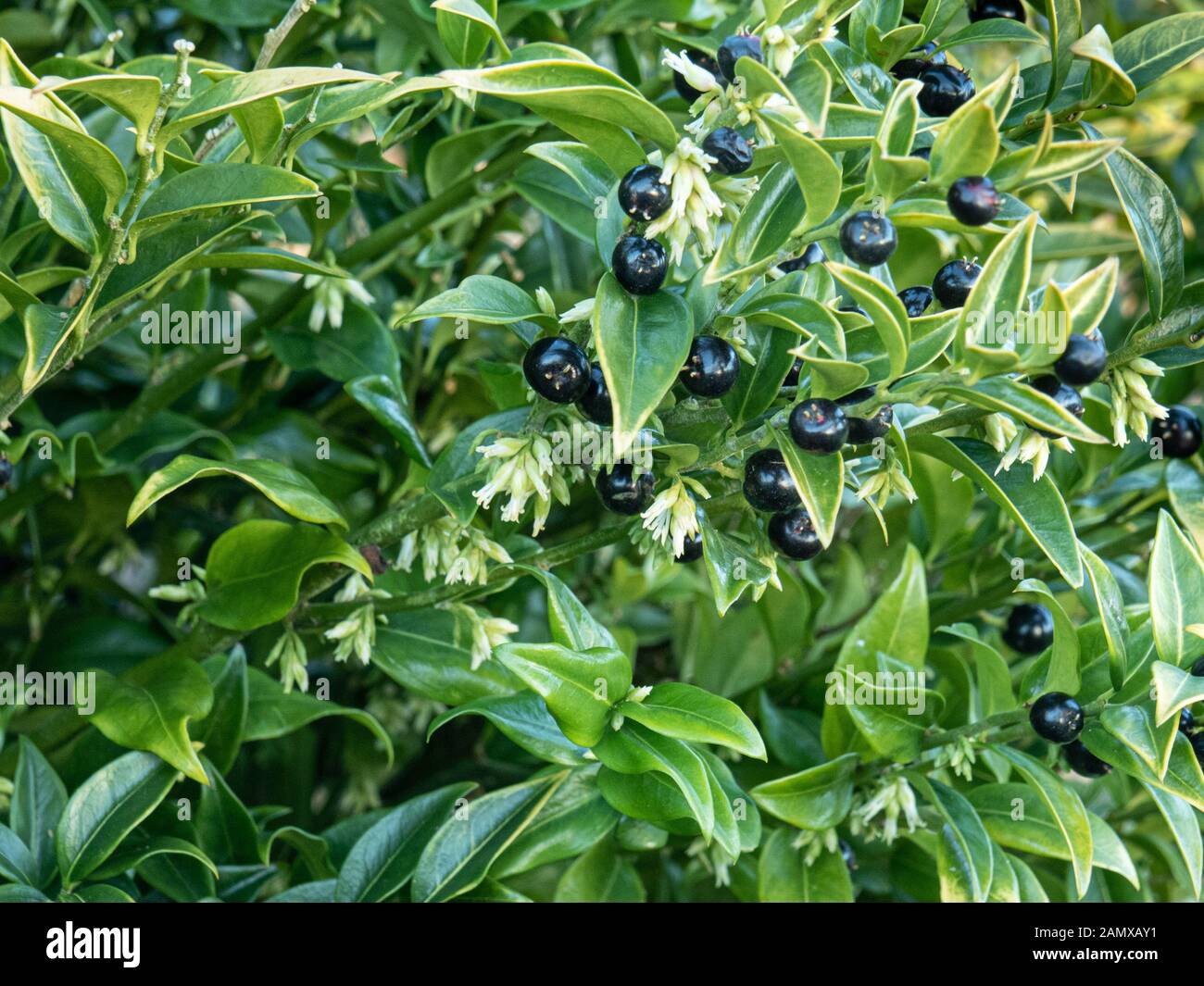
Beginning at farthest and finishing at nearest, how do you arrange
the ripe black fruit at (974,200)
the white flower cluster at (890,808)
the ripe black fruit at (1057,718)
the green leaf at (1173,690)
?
the white flower cluster at (890,808)
the ripe black fruit at (1057,718)
the green leaf at (1173,690)
the ripe black fruit at (974,200)

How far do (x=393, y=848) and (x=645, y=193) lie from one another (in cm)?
56

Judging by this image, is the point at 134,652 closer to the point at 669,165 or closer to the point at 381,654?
the point at 381,654

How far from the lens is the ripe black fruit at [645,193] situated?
0.69m

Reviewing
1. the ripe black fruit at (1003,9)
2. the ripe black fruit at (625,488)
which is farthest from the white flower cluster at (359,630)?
the ripe black fruit at (1003,9)

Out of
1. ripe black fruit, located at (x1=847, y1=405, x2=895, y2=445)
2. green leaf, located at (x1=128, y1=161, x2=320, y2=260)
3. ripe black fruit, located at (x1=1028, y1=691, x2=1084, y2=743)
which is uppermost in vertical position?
green leaf, located at (x1=128, y1=161, x2=320, y2=260)

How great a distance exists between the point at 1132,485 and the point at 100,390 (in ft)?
3.42

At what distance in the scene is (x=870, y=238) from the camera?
2.20 ft

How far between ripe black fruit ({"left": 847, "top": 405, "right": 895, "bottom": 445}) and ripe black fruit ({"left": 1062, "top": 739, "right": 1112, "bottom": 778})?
1.09 ft

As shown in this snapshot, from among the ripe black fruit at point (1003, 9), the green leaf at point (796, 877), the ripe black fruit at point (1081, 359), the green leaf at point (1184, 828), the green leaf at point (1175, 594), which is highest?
the ripe black fruit at point (1003, 9)

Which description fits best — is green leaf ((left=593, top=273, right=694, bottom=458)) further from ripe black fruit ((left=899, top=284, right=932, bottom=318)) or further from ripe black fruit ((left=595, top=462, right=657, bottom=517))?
ripe black fruit ((left=899, top=284, right=932, bottom=318))

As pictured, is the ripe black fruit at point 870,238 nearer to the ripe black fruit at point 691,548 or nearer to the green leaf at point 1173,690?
the ripe black fruit at point 691,548

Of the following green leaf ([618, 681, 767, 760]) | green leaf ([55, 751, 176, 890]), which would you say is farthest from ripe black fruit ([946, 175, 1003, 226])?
green leaf ([55, 751, 176, 890])

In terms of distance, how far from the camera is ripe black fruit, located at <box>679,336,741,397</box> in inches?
28.6

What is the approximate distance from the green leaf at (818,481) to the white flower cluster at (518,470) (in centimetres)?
15
